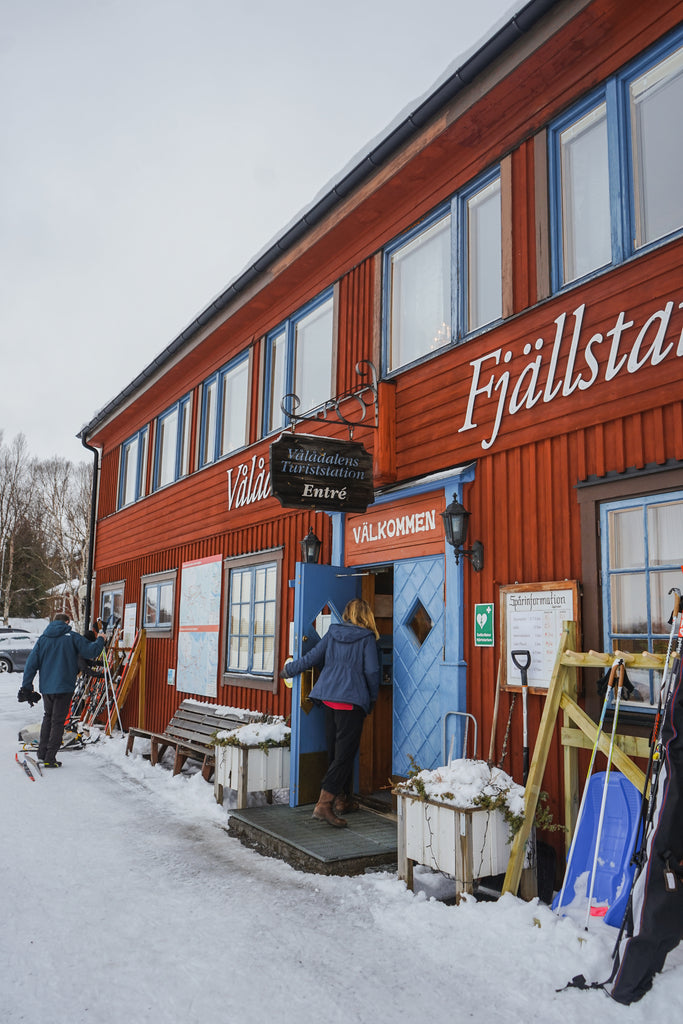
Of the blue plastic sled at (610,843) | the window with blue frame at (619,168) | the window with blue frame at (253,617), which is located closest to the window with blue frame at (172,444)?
the window with blue frame at (253,617)

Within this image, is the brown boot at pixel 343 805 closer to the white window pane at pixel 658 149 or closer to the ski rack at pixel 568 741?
the ski rack at pixel 568 741

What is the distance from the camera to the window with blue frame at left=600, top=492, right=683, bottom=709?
480 centimetres

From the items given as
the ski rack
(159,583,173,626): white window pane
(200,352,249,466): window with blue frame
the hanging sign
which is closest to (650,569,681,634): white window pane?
the ski rack

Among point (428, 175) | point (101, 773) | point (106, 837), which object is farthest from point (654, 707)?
point (101, 773)

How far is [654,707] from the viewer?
4742 millimetres

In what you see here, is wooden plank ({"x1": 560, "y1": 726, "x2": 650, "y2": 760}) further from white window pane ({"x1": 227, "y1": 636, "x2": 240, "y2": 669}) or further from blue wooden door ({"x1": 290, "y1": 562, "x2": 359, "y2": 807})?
white window pane ({"x1": 227, "y1": 636, "x2": 240, "y2": 669})

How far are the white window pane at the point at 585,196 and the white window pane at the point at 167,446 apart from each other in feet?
28.0

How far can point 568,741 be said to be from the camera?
4.91 metres

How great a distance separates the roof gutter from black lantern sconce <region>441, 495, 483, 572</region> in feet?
10.9

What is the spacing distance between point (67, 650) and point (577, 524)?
287 inches

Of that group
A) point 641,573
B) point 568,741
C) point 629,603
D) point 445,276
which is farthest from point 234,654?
point 641,573

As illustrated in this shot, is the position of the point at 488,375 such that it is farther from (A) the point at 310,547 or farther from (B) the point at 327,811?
(B) the point at 327,811

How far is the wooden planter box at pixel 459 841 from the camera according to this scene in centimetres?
479

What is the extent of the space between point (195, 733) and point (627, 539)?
20.6 feet
